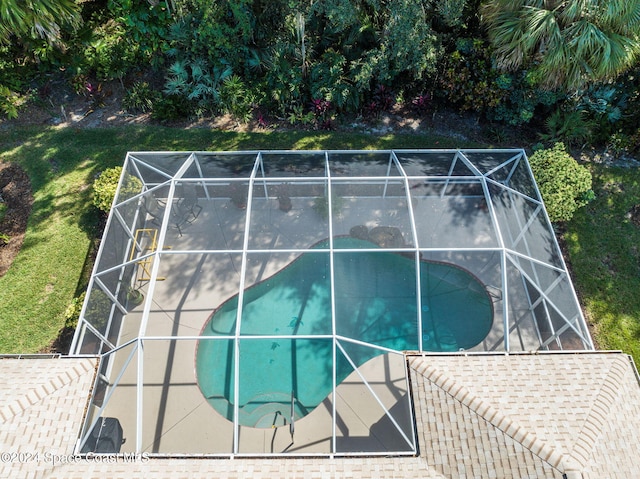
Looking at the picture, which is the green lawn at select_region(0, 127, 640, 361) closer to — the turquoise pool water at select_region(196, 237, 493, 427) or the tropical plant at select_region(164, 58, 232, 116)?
the tropical plant at select_region(164, 58, 232, 116)

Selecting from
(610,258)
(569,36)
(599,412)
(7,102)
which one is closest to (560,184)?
(610,258)

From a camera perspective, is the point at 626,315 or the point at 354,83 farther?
the point at 354,83

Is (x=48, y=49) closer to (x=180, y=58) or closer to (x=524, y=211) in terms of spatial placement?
(x=180, y=58)

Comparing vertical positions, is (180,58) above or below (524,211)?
above

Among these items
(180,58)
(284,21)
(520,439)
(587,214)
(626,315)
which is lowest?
(626,315)

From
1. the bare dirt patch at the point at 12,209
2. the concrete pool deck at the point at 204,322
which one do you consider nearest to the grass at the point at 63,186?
the bare dirt patch at the point at 12,209

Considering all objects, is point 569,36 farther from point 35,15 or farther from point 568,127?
point 35,15

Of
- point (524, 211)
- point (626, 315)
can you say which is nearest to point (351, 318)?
point (524, 211)

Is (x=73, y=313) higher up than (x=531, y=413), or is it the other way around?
(x=531, y=413)
